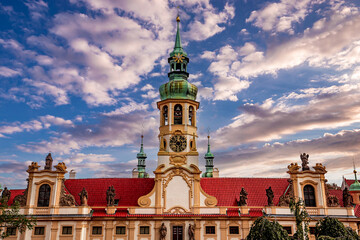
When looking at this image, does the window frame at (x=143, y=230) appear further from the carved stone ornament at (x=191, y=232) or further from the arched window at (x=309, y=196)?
the arched window at (x=309, y=196)

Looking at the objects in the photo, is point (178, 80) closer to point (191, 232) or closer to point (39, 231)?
point (191, 232)

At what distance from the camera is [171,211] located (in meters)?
38.0

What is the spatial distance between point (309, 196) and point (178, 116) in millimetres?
19386

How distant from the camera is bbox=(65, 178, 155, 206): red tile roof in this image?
40438mm

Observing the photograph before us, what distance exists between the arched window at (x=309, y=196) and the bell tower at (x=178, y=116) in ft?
45.5

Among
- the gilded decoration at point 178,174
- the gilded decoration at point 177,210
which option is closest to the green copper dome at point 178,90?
the gilded decoration at point 178,174

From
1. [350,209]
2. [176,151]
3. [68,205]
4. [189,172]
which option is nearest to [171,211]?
[189,172]

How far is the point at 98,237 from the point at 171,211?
9.18m

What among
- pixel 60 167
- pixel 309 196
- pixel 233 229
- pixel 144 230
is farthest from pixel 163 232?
pixel 309 196

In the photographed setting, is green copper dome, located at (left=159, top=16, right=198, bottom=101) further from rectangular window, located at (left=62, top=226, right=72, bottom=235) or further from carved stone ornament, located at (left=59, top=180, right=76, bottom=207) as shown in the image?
rectangular window, located at (left=62, top=226, right=72, bottom=235)

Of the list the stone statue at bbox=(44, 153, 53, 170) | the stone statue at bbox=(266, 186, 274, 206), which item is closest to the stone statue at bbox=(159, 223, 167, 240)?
the stone statue at bbox=(266, 186, 274, 206)

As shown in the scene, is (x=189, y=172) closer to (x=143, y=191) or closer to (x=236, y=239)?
(x=143, y=191)

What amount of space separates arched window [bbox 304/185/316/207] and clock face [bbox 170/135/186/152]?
16.1 m

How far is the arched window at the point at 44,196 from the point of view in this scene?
37.9 meters
